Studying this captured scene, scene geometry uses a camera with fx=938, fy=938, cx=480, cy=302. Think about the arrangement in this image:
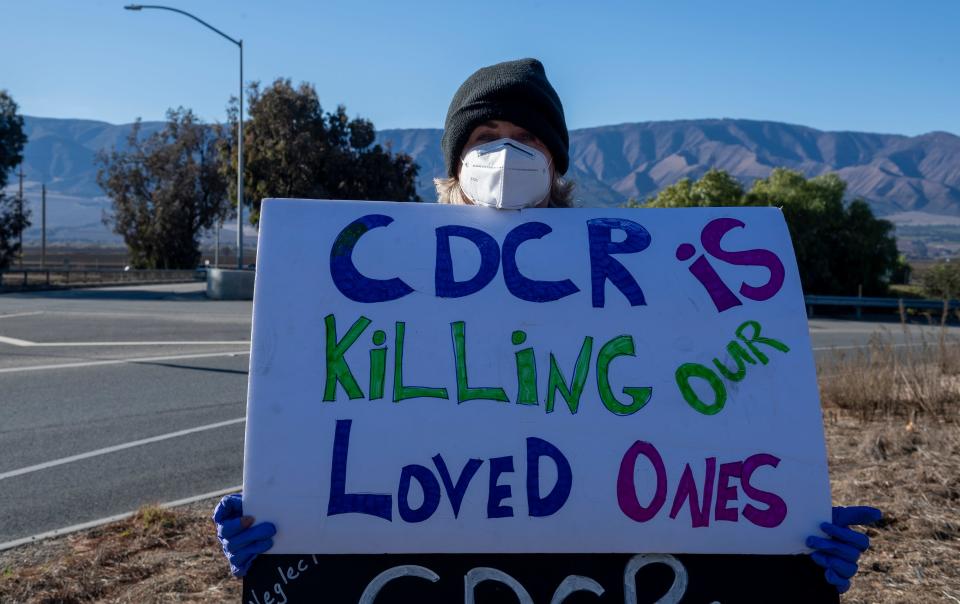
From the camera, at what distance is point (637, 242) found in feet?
7.61

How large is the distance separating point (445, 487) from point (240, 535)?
445 millimetres

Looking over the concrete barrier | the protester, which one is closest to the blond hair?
the protester

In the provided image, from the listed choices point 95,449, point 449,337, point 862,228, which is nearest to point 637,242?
point 449,337

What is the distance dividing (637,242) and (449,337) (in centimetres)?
54

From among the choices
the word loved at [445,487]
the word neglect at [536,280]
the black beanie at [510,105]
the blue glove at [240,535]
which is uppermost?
the black beanie at [510,105]

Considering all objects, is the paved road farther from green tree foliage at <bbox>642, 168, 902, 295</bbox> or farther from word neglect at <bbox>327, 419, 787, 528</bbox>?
green tree foliage at <bbox>642, 168, 902, 295</bbox>

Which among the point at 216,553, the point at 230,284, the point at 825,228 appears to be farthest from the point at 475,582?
the point at 825,228

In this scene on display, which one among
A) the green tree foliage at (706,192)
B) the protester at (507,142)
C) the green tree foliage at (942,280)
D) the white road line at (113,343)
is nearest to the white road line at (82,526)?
the protester at (507,142)

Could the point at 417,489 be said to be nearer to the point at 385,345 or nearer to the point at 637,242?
the point at 385,345

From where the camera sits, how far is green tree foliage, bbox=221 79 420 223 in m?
35.0

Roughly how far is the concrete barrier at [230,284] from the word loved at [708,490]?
2595cm

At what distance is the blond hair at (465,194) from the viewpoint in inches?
104

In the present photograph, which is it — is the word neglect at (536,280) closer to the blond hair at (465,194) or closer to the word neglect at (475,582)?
the blond hair at (465,194)

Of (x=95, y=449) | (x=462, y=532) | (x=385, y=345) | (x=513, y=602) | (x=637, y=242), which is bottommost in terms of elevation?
(x=95, y=449)
